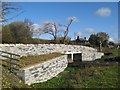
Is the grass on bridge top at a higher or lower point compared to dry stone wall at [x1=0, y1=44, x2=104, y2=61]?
lower

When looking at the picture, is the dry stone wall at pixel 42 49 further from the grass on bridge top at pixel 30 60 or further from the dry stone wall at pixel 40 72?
the dry stone wall at pixel 40 72

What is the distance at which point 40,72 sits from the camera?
12.3 meters

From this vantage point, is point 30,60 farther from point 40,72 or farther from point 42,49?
point 42,49

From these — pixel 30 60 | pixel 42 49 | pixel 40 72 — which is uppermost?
pixel 42 49

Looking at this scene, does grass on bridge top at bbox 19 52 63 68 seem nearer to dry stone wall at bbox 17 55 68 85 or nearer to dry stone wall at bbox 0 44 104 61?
dry stone wall at bbox 17 55 68 85

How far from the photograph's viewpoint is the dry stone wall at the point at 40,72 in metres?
10.2

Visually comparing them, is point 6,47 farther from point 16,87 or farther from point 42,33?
point 42,33

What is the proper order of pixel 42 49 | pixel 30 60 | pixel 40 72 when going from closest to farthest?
pixel 40 72, pixel 30 60, pixel 42 49

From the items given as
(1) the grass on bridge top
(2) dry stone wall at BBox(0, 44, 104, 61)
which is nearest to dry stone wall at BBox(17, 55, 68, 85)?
(1) the grass on bridge top

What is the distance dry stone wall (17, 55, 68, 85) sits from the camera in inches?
401

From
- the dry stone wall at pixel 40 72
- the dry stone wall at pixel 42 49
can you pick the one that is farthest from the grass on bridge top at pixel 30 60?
the dry stone wall at pixel 42 49

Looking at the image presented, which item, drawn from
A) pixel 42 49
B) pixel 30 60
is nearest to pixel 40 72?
pixel 30 60

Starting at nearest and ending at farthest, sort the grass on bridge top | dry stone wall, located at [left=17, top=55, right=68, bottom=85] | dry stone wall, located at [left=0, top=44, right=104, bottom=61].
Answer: dry stone wall, located at [left=17, top=55, right=68, bottom=85] < the grass on bridge top < dry stone wall, located at [left=0, top=44, right=104, bottom=61]

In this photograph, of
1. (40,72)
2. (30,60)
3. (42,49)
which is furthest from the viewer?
(42,49)
